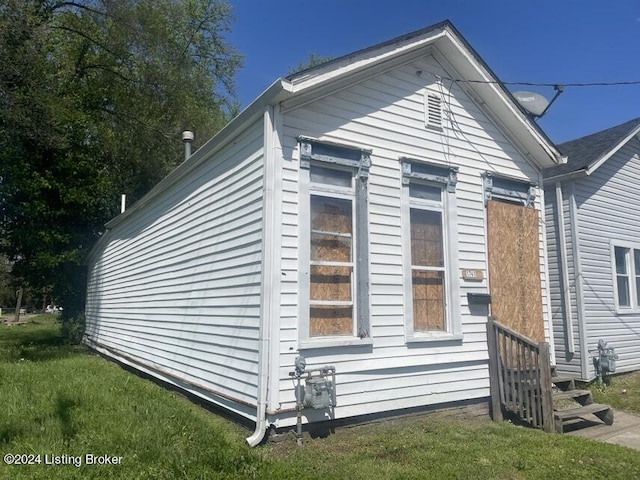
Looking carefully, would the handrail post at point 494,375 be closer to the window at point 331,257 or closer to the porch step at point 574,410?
the porch step at point 574,410

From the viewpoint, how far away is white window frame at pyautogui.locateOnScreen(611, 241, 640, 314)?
10.7 metres

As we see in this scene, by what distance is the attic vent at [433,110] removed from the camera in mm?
7368

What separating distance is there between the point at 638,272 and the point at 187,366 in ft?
32.7

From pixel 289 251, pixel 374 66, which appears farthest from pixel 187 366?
pixel 374 66

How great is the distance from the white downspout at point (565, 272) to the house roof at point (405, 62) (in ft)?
6.22

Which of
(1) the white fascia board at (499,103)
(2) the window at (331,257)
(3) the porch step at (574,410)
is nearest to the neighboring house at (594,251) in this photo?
(1) the white fascia board at (499,103)

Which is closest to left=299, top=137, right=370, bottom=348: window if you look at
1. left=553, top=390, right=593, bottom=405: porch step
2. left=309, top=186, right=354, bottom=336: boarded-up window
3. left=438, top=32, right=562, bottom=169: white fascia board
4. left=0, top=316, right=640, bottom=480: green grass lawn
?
left=309, top=186, right=354, bottom=336: boarded-up window

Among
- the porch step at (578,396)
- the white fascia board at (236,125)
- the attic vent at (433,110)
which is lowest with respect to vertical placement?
the porch step at (578,396)

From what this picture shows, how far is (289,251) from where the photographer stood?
Answer: 18.7 ft

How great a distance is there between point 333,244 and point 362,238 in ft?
1.27

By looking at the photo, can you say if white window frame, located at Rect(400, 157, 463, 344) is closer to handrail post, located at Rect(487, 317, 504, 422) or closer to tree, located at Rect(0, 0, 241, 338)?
handrail post, located at Rect(487, 317, 504, 422)

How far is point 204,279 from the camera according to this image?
24.1 feet

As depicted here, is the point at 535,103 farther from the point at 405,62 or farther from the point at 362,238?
the point at 362,238

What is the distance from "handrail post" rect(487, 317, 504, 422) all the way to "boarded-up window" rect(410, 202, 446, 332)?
29.4 inches
